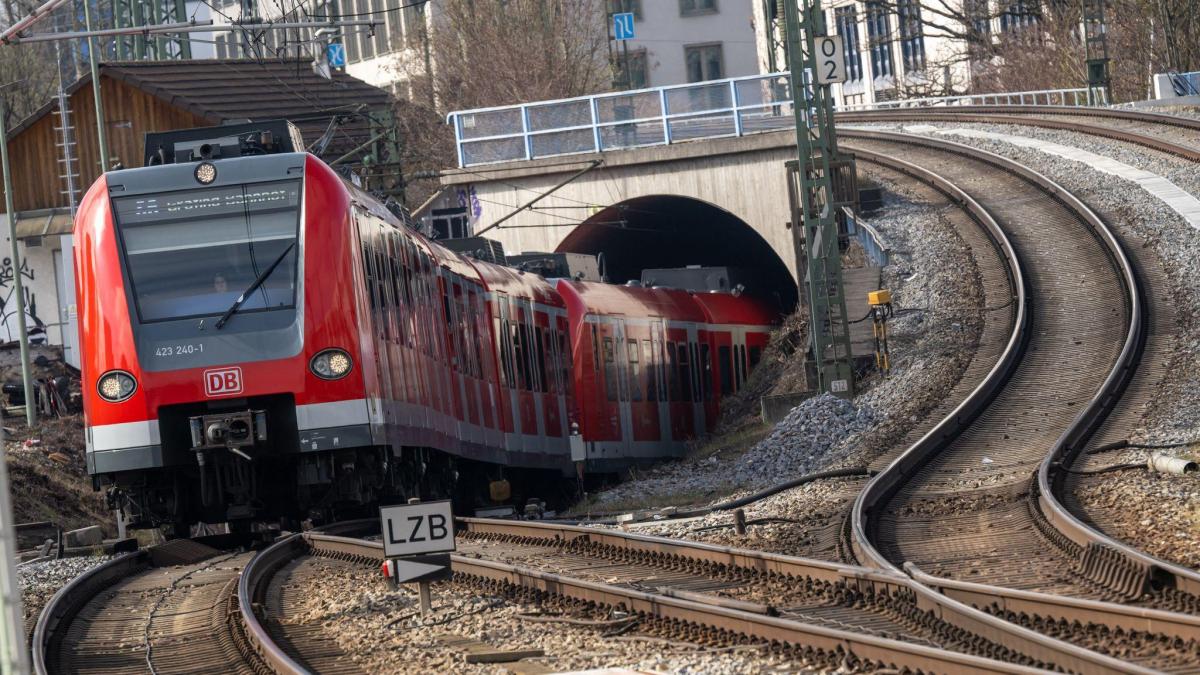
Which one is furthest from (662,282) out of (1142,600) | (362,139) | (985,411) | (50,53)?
(50,53)

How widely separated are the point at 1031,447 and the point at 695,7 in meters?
64.9

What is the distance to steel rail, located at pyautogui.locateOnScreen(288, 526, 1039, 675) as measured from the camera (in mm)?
7230

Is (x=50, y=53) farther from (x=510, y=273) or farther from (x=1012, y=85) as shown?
(x=510, y=273)

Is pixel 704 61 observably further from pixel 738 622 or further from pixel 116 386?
pixel 738 622

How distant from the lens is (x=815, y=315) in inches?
960

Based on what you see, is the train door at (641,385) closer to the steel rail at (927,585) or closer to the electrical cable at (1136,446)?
the electrical cable at (1136,446)

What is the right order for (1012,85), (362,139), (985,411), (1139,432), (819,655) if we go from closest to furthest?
1. (819,655)
2. (1139,432)
3. (985,411)
4. (362,139)
5. (1012,85)

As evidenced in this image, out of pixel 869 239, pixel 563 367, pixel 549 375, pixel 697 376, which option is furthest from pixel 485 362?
pixel 869 239

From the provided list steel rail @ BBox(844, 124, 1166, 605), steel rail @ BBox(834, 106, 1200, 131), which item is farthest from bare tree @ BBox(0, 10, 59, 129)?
steel rail @ BBox(844, 124, 1166, 605)

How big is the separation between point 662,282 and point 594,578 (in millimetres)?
21046

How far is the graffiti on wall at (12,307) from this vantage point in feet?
143

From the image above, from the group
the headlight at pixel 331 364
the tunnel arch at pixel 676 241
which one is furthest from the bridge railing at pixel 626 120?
the headlight at pixel 331 364

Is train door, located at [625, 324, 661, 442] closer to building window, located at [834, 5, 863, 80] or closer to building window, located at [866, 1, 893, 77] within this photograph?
building window, located at [866, 1, 893, 77]

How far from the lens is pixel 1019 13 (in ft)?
207
